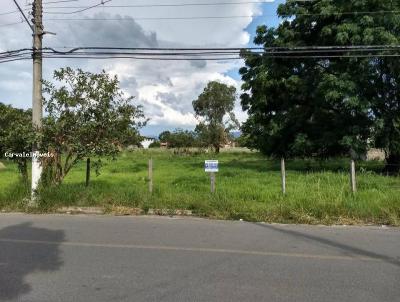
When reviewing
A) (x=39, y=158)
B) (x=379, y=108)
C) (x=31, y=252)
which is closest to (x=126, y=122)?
(x=39, y=158)

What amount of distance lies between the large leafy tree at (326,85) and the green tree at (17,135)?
37.8 feet

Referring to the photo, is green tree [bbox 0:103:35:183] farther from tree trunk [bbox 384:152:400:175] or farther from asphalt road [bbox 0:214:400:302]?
tree trunk [bbox 384:152:400:175]

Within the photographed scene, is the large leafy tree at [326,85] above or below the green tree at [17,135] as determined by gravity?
above

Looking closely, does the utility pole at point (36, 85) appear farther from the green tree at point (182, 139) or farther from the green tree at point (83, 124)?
the green tree at point (182, 139)

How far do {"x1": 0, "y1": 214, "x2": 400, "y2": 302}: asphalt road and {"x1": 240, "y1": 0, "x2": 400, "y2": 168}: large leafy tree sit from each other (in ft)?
47.2

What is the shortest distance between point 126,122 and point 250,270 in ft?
28.4

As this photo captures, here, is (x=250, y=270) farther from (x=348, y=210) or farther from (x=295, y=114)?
(x=295, y=114)

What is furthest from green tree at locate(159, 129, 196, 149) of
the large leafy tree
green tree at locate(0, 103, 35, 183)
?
green tree at locate(0, 103, 35, 183)

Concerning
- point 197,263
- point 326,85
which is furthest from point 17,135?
point 326,85

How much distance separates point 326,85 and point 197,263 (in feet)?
64.8

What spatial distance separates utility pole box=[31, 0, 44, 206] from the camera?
14133 mm

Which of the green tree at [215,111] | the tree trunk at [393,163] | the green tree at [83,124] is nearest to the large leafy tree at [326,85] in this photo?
the tree trunk at [393,163]

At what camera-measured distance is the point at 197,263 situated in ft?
22.9

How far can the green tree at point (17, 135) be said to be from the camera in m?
13.8
